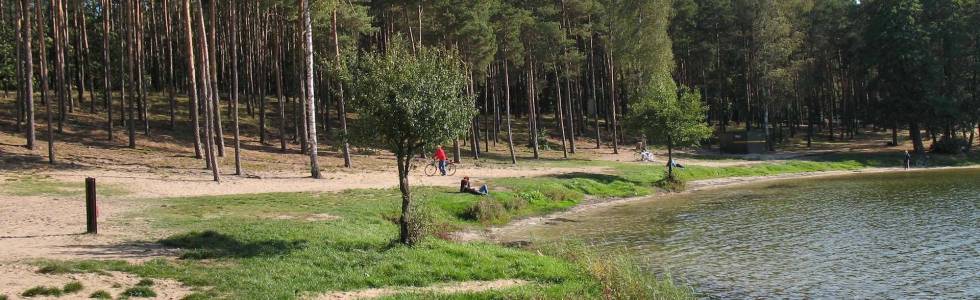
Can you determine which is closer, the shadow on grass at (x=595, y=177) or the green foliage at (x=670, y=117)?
the shadow on grass at (x=595, y=177)

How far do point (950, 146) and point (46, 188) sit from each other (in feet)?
233

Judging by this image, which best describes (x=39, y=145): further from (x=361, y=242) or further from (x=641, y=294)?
(x=641, y=294)

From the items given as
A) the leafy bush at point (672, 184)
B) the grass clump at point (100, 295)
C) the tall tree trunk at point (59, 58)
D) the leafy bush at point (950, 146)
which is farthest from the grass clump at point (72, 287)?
the leafy bush at point (950, 146)

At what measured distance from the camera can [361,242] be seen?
19.8 metres

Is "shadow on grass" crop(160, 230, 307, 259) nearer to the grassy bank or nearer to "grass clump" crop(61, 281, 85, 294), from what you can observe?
the grassy bank

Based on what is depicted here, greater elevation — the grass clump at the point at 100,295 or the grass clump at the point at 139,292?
the grass clump at the point at 100,295

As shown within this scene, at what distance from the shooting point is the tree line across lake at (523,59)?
43844 mm

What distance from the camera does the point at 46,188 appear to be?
28172mm

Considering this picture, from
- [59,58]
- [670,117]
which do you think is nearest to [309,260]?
[59,58]

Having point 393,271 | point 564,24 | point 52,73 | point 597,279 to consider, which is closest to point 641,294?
point 597,279

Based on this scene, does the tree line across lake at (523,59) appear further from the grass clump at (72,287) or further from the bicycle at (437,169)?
the grass clump at (72,287)

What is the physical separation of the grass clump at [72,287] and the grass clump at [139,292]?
795 mm

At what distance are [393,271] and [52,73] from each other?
2383 inches

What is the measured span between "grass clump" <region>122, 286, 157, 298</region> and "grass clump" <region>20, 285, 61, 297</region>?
1066mm
